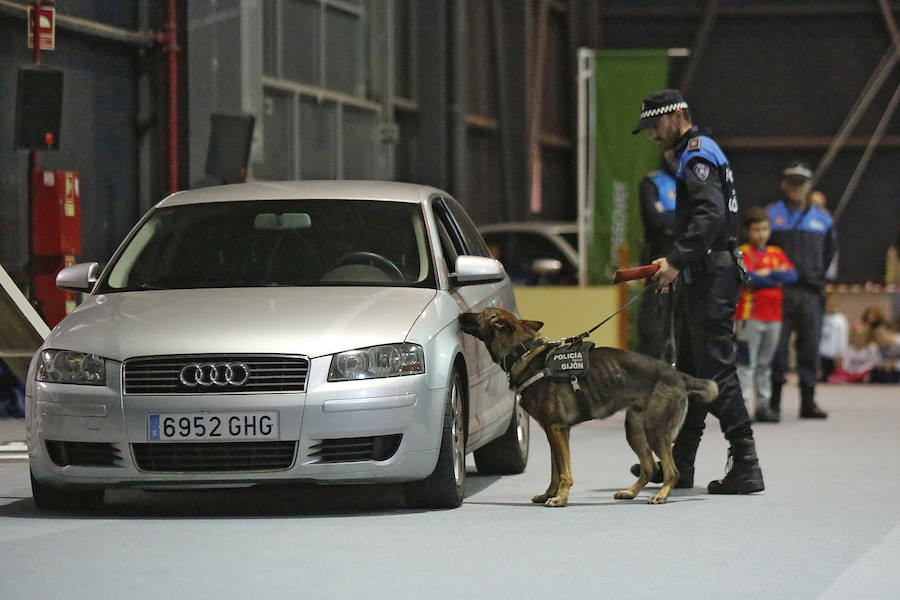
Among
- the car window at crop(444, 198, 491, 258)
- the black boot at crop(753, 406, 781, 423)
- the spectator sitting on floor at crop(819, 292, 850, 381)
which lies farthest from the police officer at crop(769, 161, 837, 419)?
the spectator sitting on floor at crop(819, 292, 850, 381)

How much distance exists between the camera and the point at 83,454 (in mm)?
7426

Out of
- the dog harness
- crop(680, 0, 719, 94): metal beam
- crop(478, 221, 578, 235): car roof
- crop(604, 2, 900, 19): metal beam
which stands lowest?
the dog harness

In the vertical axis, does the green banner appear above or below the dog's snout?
above

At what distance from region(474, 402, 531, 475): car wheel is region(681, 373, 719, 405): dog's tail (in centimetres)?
142

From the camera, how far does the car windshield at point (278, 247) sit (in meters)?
8.23

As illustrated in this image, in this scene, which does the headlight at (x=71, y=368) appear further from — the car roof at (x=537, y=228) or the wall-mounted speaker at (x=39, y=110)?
the car roof at (x=537, y=228)

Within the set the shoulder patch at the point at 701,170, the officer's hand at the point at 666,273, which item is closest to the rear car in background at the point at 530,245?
the shoulder patch at the point at 701,170

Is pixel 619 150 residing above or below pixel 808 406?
above

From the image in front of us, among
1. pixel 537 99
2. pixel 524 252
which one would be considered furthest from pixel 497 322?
pixel 537 99

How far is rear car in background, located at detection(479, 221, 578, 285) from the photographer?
20.2 metres

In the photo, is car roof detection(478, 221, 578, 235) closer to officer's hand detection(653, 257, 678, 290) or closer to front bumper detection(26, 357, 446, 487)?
officer's hand detection(653, 257, 678, 290)

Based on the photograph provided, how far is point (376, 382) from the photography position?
7.30 metres

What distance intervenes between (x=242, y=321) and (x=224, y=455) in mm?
597

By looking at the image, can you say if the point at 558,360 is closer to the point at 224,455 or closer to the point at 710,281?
the point at 710,281
